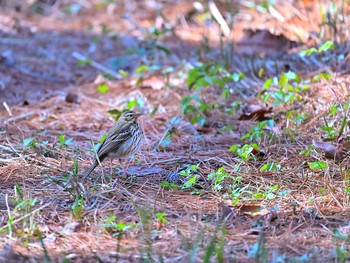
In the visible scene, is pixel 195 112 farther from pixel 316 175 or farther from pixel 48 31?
pixel 48 31

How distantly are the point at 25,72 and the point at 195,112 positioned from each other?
3.52 m

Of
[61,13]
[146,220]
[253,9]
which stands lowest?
[61,13]

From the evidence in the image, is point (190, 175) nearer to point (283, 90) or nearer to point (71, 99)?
point (283, 90)

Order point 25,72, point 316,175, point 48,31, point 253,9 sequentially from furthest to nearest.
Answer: point 48,31 → point 253,9 → point 25,72 → point 316,175

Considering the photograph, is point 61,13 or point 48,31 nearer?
point 48,31

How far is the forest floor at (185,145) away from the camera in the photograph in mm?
4164

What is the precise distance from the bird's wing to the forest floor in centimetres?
19

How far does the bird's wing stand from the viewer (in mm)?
5520

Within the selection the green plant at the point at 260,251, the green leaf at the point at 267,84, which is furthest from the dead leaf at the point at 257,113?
the green plant at the point at 260,251

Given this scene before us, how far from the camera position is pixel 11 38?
11289mm

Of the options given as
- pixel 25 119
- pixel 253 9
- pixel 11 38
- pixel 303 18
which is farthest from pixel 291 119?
pixel 11 38

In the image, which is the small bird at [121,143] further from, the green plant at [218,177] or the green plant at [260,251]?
the green plant at [260,251]

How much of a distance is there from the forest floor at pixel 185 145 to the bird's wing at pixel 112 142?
19cm

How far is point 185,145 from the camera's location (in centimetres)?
627
